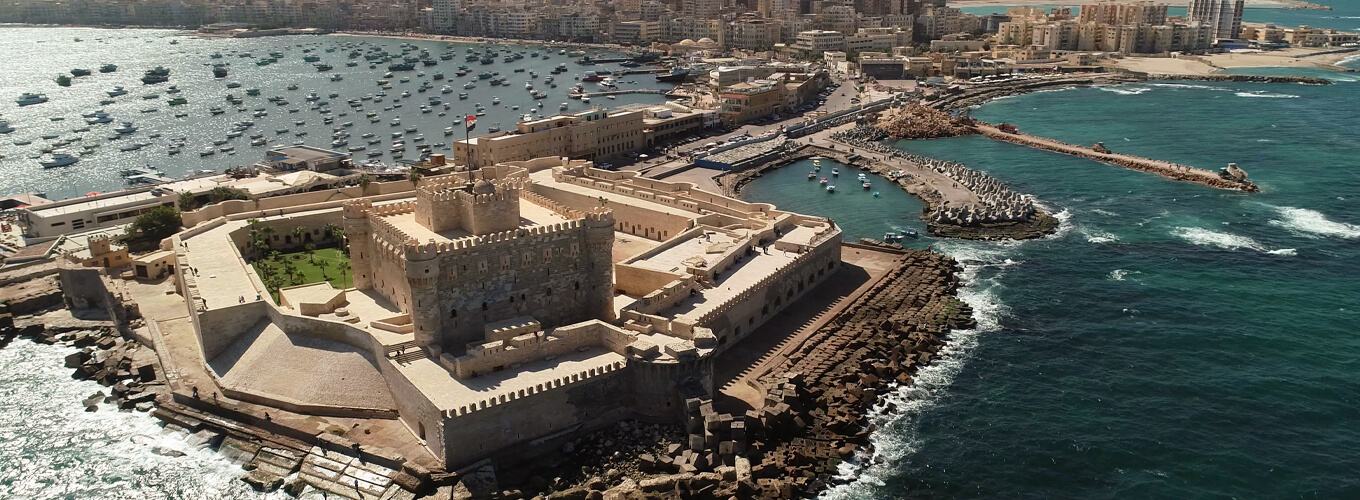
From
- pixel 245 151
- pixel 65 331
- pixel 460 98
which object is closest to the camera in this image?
pixel 65 331

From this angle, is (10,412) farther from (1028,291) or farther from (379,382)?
(1028,291)

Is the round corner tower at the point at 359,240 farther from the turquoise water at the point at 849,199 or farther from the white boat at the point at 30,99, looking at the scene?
the white boat at the point at 30,99

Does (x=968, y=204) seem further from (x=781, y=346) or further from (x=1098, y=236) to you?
(x=781, y=346)

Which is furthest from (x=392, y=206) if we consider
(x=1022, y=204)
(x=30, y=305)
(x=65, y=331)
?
(x=1022, y=204)

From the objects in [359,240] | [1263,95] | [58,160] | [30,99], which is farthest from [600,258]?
[1263,95]

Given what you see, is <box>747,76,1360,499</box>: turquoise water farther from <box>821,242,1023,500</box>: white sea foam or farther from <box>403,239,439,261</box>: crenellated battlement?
<box>403,239,439,261</box>: crenellated battlement

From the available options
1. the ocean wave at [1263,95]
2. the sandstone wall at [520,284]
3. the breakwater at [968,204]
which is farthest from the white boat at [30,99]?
the ocean wave at [1263,95]

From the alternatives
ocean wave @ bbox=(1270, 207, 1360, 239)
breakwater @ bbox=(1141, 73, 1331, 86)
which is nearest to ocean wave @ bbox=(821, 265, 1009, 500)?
ocean wave @ bbox=(1270, 207, 1360, 239)
